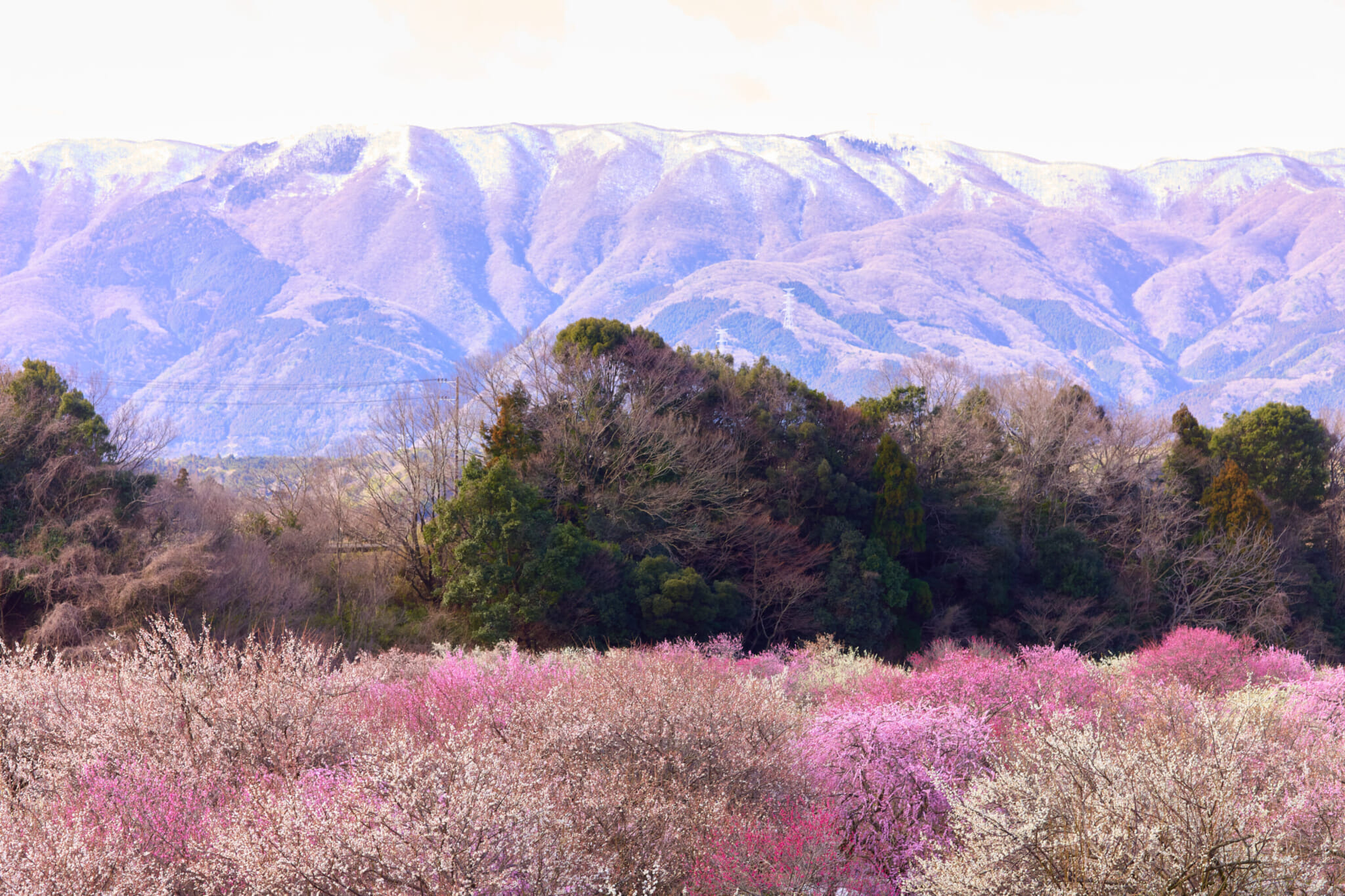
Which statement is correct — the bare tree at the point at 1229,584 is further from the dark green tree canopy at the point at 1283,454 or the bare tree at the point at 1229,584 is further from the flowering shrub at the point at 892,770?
the flowering shrub at the point at 892,770

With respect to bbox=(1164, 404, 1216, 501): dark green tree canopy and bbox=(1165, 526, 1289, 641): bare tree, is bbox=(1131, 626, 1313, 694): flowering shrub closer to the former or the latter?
bbox=(1165, 526, 1289, 641): bare tree

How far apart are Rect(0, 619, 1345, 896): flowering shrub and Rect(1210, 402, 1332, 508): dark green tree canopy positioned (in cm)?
3119

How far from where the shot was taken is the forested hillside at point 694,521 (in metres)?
22.2

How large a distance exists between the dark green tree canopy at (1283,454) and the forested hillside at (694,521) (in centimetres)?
10

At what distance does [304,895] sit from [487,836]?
129 centimetres

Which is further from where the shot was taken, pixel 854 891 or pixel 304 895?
pixel 854 891

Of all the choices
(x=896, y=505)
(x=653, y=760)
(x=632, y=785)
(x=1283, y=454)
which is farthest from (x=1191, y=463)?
(x=632, y=785)

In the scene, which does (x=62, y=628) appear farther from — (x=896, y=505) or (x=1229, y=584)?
(x=1229, y=584)

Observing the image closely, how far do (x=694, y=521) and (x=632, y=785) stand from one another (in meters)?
20.9

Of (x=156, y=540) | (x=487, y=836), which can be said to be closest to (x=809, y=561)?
(x=156, y=540)

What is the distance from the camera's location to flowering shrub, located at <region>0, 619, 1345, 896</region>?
245 inches

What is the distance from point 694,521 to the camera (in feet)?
94.9

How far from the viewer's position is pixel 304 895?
6172 millimetres

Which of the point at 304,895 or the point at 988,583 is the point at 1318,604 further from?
the point at 304,895
